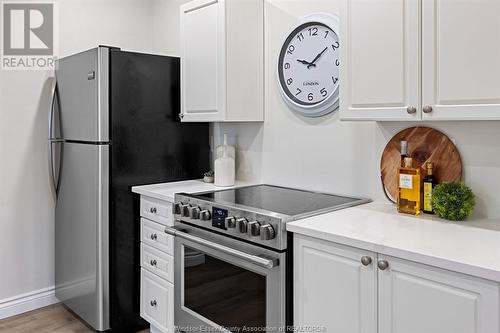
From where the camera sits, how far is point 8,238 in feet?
10.0

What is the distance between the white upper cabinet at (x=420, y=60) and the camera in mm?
1546

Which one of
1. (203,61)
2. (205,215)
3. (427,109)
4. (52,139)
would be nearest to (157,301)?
(205,215)

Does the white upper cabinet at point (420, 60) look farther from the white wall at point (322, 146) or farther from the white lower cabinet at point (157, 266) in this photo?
the white lower cabinet at point (157, 266)

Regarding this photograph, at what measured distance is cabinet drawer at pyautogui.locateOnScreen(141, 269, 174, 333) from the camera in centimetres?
249

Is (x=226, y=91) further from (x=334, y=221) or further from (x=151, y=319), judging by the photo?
(x=151, y=319)

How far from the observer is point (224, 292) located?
2111 mm

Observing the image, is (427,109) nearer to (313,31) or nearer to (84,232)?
(313,31)

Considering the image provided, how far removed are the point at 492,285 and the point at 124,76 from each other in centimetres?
220

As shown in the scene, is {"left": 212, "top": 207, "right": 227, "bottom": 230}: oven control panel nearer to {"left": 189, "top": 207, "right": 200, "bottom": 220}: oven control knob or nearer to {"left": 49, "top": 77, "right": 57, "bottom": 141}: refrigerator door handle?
{"left": 189, "top": 207, "right": 200, "bottom": 220}: oven control knob

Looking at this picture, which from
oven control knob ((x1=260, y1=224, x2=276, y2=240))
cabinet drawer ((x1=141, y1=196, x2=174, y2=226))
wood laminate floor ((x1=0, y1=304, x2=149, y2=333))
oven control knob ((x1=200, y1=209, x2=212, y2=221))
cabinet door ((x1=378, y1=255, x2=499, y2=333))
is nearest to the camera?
cabinet door ((x1=378, y1=255, x2=499, y2=333))

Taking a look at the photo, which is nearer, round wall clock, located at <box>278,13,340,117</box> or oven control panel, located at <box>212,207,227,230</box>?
oven control panel, located at <box>212,207,227,230</box>

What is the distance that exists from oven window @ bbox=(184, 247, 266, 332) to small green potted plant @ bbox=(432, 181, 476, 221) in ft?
2.64

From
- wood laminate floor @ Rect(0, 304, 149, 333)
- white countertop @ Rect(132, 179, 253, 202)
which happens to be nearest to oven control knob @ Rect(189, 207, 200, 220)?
white countertop @ Rect(132, 179, 253, 202)

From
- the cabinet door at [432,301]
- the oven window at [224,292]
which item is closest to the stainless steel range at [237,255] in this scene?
the oven window at [224,292]
